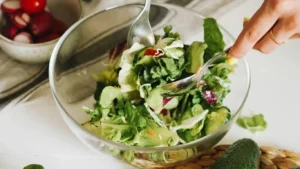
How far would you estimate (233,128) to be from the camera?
101cm

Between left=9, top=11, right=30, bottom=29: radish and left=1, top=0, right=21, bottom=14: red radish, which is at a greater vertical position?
left=1, top=0, right=21, bottom=14: red radish

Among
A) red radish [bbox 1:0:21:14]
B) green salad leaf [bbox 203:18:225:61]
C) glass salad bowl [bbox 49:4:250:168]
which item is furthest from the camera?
red radish [bbox 1:0:21:14]

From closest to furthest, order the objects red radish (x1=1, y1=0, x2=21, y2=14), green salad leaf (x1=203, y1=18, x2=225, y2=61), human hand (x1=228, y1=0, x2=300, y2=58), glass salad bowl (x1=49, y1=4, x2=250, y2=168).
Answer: human hand (x1=228, y1=0, x2=300, y2=58) < glass salad bowl (x1=49, y1=4, x2=250, y2=168) < green salad leaf (x1=203, y1=18, x2=225, y2=61) < red radish (x1=1, y1=0, x2=21, y2=14)

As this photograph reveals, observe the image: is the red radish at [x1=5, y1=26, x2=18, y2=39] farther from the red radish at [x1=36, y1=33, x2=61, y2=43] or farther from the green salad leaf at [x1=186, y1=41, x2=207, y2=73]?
the green salad leaf at [x1=186, y1=41, x2=207, y2=73]

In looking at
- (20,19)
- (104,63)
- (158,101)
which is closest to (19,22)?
(20,19)

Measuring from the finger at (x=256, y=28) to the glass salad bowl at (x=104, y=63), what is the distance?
0.13 metres

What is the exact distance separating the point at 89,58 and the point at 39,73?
109 mm

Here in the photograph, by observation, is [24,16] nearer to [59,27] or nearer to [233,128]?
[59,27]

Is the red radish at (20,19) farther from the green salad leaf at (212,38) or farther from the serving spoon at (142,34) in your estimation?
the green salad leaf at (212,38)

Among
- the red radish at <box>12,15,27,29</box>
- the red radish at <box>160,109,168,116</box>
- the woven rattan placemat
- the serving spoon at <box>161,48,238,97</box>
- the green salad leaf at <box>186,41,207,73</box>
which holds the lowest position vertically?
the woven rattan placemat

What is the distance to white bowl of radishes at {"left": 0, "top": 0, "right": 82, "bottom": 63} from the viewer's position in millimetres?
1032

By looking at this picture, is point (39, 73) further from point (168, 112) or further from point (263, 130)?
point (263, 130)

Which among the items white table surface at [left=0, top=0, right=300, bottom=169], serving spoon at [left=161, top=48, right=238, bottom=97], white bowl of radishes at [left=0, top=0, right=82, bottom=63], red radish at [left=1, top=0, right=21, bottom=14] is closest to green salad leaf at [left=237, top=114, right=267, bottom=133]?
white table surface at [left=0, top=0, right=300, bottom=169]

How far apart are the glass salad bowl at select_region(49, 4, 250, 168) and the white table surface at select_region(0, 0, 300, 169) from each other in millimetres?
51
